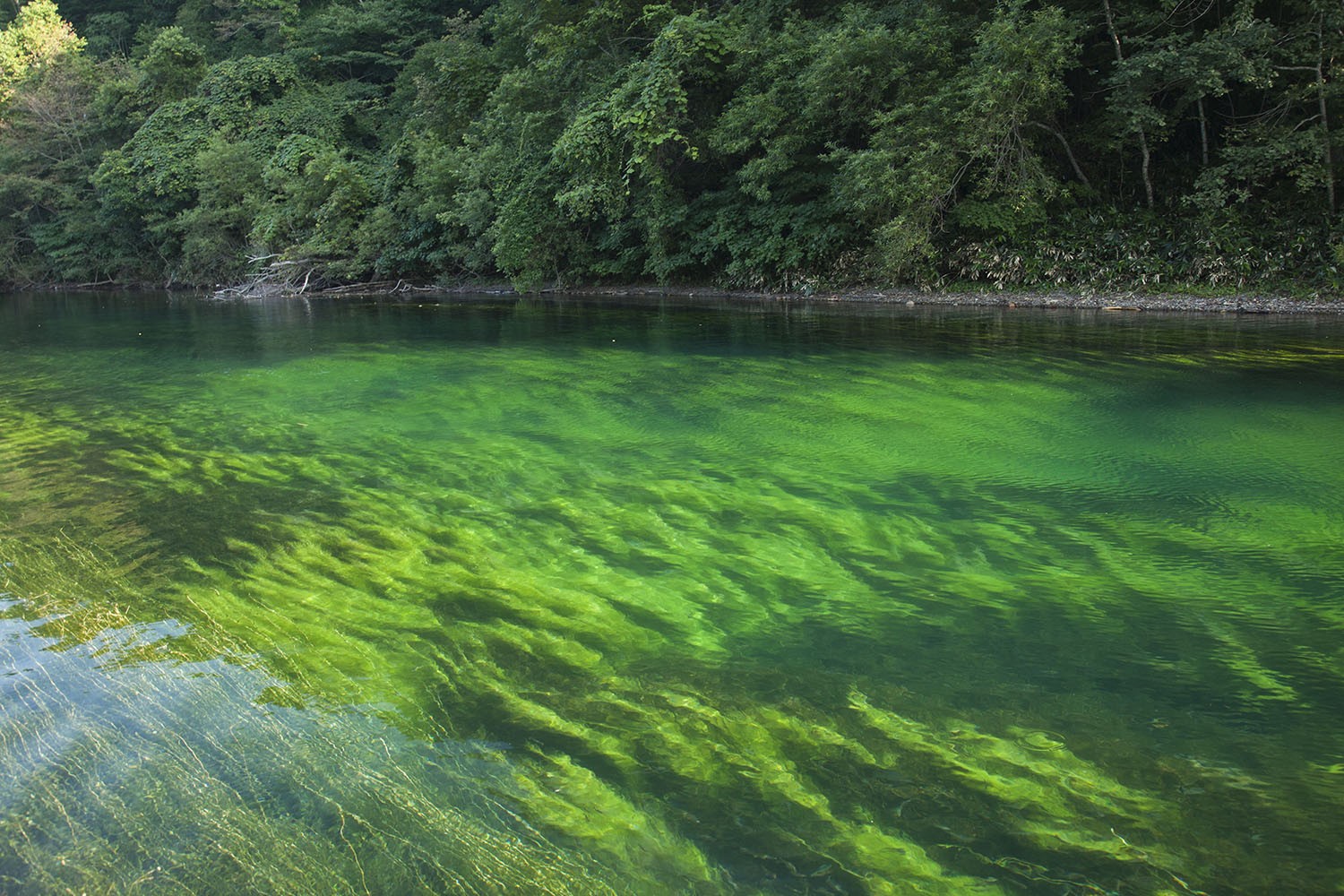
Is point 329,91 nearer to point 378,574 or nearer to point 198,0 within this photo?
point 198,0

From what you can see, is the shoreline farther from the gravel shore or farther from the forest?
the forest

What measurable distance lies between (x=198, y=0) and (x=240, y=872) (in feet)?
148

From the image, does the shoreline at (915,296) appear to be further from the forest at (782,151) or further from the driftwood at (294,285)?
the forest at (782,151)

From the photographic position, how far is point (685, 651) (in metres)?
3.05

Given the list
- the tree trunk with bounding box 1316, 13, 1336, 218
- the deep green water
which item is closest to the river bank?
the tree trunk with bounding box 1316, 13, 1336, 218

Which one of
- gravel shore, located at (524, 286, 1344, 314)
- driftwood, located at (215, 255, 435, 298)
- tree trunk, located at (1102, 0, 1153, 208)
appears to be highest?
tree trunk, located at (1102, 0, 1153, 208)

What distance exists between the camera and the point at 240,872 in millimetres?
2004

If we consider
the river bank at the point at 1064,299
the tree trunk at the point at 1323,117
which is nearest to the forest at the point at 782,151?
the tree trunk at the point at 1323,117

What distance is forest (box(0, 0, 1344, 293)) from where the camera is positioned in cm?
1271

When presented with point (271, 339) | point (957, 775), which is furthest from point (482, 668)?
point (271, 339)

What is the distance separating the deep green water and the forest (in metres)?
7.66

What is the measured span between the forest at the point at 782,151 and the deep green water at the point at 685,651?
766 centimetres

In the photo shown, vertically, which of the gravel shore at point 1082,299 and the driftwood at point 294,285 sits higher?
the driftwood at point 294,285

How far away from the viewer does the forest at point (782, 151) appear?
41.7ft
